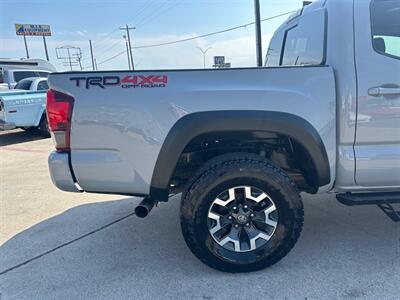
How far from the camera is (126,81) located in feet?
7.87

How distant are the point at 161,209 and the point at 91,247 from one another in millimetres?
1038

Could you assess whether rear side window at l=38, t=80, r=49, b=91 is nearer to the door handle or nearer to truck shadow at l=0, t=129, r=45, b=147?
truck shadow at l=0, t=129, r=45, b=147

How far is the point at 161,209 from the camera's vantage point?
4.00m

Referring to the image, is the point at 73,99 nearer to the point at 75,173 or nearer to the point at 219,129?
the point at 75,173

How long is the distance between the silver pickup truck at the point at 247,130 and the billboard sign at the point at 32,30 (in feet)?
196

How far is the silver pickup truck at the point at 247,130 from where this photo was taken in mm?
2404

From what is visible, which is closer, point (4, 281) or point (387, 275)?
point (387, 275)

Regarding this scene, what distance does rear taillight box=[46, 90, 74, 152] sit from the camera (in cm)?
243

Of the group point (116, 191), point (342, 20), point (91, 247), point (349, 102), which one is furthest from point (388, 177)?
point (91, 247)

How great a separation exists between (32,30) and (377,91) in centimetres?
6225

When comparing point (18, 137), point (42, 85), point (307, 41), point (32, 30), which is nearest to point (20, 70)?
point (42, 85)

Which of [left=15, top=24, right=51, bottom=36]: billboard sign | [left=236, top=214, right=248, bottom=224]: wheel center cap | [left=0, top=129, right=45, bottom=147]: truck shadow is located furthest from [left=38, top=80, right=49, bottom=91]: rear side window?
[left=15, top=24, right=51, bottom=36]: billboard sign

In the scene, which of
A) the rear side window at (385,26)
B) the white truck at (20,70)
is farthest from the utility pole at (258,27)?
the rear side window at (385,26)

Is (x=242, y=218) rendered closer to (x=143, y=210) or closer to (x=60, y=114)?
(x=143, y=210)
